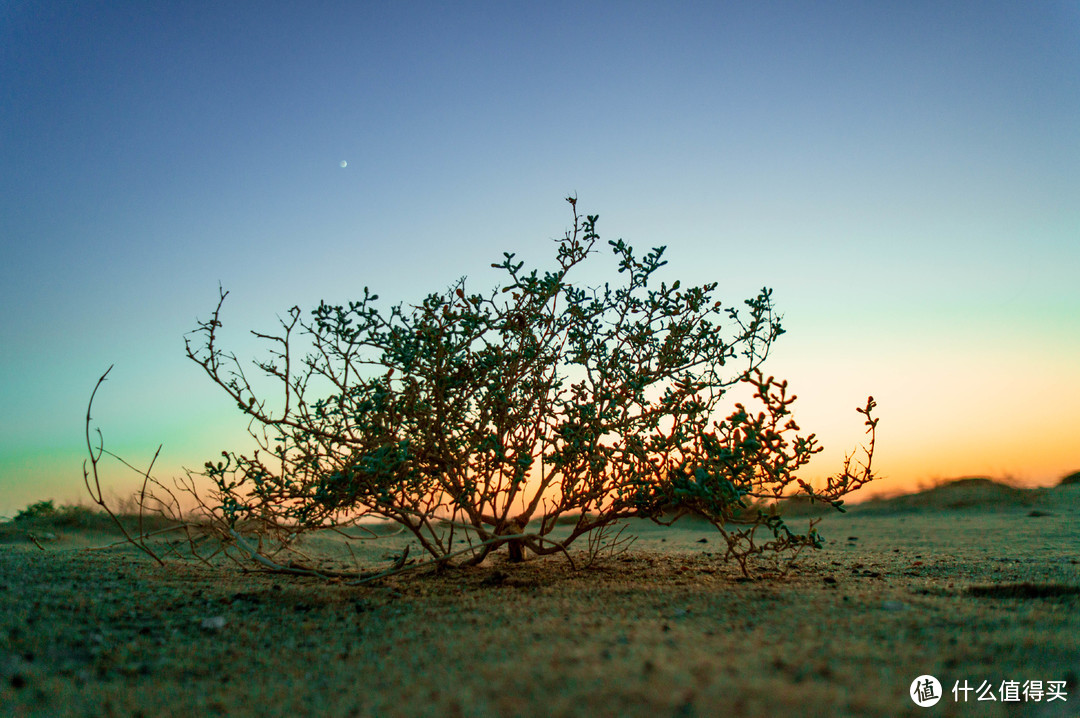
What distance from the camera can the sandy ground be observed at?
2207 millimetres

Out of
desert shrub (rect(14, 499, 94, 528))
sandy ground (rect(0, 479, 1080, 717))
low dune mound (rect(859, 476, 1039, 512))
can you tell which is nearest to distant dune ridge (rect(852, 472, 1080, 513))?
low dune mound (rect(859, 476, 1039, 512))

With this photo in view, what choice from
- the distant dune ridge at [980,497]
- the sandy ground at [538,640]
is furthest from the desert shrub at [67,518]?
the distant dune ridge at [980,497]

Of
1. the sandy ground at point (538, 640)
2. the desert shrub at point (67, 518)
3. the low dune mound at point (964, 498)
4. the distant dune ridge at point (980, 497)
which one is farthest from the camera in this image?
the low dune mound at point (964, 498)

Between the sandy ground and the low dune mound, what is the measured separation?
8295mm

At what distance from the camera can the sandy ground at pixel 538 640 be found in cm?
221

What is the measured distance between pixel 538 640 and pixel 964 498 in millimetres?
13850

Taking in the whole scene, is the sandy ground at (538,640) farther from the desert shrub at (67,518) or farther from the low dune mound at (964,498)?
the low dune mound at (964,498)

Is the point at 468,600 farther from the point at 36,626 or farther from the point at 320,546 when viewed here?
the point at 320,546

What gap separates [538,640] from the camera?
116 inches

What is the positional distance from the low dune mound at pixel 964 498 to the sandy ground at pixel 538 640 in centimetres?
830

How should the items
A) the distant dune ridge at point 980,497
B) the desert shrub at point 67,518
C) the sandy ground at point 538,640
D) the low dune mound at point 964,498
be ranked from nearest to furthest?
the sandy ground at point 538,640 → the desert shrub at point 67,518 → the distant dune ridge at point 980,497 → the low dune mound at point 964,498

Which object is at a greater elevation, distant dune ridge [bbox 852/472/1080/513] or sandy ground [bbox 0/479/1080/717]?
sandy ground [bbox 0/479/1080/717]

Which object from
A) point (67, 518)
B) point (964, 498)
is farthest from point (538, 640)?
point (964, 498)

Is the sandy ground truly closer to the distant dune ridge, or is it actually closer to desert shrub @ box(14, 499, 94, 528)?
desert shrub @ box(14, 499, 94, 528)
